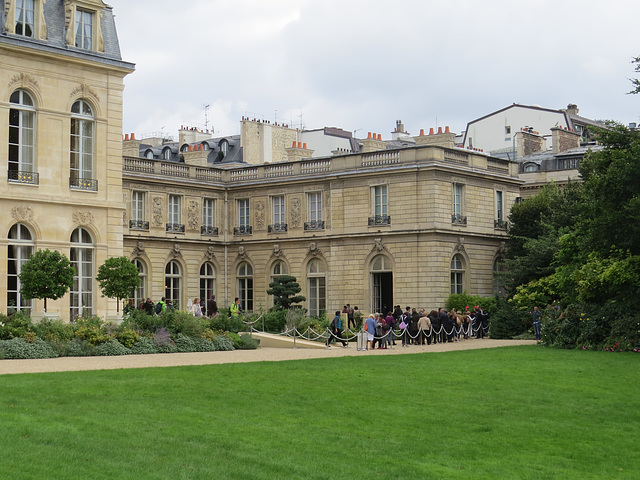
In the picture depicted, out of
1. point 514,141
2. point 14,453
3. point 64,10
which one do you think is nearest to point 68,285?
point 64,10

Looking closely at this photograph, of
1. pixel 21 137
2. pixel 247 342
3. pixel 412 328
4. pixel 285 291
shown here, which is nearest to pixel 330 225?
pixel 285 291

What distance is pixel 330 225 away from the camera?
4278cm

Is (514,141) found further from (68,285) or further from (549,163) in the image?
(68,285)

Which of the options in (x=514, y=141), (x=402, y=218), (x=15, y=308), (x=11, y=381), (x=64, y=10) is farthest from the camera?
(x=514, y=141)

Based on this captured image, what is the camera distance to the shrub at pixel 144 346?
25.0m

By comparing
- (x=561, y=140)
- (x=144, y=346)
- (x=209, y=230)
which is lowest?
(x=144, y=346)

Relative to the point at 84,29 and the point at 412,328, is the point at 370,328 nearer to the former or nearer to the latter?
the point at 412,328

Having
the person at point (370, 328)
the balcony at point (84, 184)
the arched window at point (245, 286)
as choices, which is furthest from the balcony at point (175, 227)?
the person at point (370, 328)

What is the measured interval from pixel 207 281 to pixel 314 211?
5.93 m

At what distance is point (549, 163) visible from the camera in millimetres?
50125

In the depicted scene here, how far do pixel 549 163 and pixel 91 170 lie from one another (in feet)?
88.3

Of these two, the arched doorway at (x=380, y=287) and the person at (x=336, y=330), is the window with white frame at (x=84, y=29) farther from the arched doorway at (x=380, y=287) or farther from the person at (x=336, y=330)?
the arched doorway at (x=380, y=287)

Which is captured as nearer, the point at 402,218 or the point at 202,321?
the point at 202,321

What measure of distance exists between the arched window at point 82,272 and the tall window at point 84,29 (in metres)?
5.33
